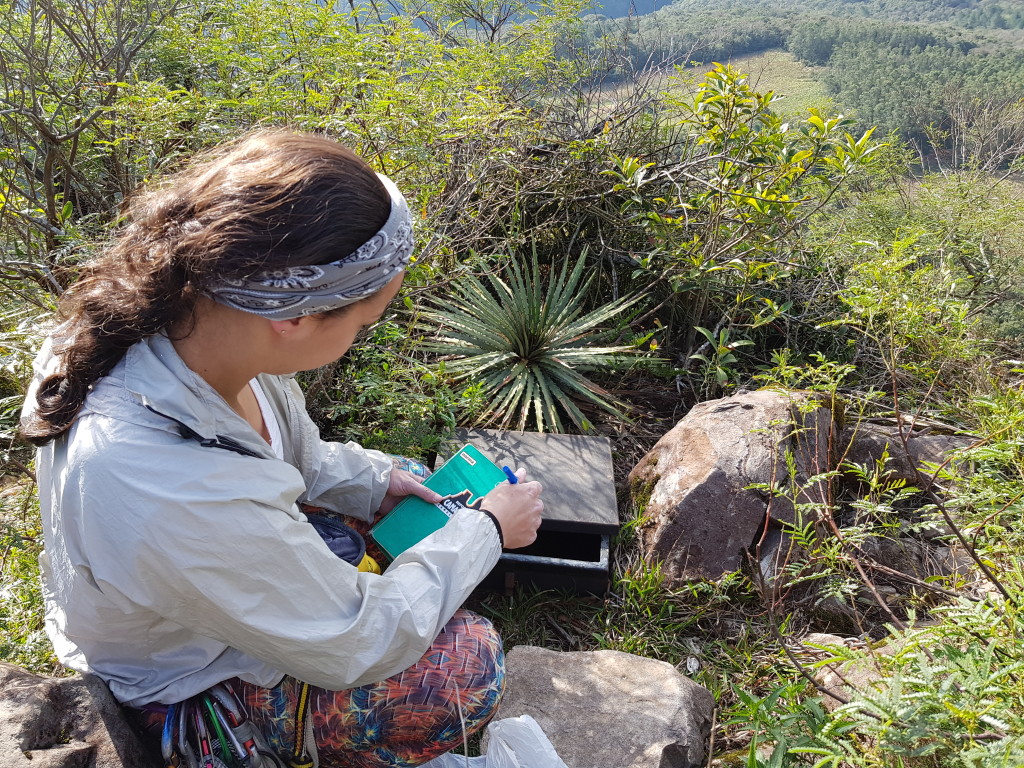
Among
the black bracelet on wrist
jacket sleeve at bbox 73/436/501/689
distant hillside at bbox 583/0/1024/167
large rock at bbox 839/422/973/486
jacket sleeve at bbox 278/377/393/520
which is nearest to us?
jacket sleeve at bbox 73/436/501/689

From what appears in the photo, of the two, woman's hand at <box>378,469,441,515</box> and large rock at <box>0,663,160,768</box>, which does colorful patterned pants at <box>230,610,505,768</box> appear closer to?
large rock at <box>0,663,160,768</box>

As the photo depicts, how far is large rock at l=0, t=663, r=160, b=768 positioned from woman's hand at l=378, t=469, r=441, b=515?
35.1 inches

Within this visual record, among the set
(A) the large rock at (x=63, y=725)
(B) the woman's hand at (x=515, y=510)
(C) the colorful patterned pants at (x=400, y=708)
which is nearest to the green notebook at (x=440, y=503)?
(B) the woman's hand at (x=515, y=510)

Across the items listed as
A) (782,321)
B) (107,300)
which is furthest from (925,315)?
(107,300)

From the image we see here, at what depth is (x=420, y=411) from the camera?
292 cm

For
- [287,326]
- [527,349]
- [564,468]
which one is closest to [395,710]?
[287,326]

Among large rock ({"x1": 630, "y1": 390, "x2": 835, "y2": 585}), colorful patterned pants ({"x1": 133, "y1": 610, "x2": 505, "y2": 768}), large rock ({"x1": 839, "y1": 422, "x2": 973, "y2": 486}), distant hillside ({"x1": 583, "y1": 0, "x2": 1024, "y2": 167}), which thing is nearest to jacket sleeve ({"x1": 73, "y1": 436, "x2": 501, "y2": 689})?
colorful patterned pants ({"x1": 133, "y1": 610, "x2": 505, "y2": 768})

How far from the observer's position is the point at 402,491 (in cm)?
216

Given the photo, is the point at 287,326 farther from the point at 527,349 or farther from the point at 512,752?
the point at 527,349

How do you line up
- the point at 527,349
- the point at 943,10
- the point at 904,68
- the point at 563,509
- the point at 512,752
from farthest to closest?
Answer: the point at 943,10 < the point at 904,68 < the point at 527,349 < the point at 563,509 < the point at 512,752

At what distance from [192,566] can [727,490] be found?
2027 millimetres

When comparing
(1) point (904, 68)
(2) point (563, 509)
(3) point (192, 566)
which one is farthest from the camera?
(1) point (904, 68)

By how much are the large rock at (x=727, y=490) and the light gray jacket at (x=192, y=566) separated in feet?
4.48

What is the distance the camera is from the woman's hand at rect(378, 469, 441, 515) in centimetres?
212
